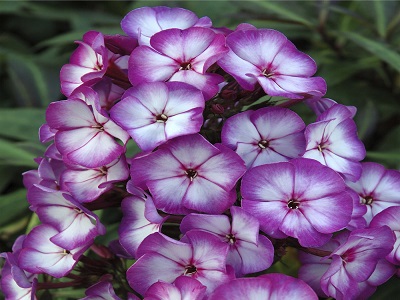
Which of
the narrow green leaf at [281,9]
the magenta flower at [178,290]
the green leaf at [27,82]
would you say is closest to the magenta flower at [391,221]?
the magenta flower at [178,290]

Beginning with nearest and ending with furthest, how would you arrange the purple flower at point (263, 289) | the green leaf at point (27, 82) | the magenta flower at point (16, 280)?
1. the purple flower at point (263, 289)
2. the magenta flower at point (16, 280)
3. the green leaf at point (27, 82)

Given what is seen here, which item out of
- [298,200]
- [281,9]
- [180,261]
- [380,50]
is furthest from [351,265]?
[281,9]

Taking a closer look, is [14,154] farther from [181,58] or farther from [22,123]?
[181,58]

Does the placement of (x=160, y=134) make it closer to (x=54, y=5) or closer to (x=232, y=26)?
(x=232, y=26)

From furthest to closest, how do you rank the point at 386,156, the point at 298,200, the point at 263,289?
1. the point at 386,156
2. the point at 298,200
3. the point at 263,289

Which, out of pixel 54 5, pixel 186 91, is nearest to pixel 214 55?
pixel 186 91

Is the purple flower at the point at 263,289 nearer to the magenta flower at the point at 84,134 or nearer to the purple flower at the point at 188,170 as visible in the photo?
the purple flower at the point at 188,170
